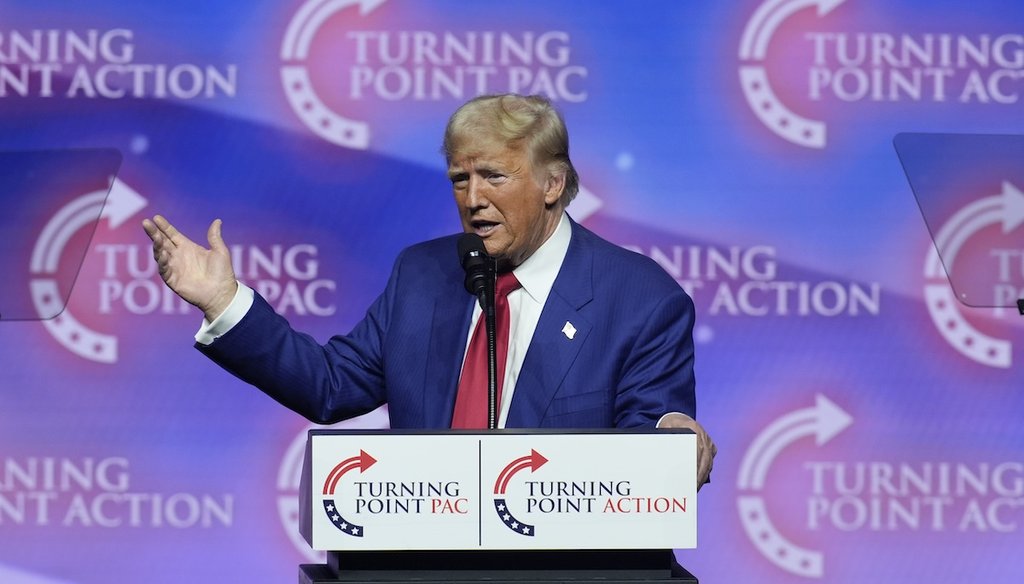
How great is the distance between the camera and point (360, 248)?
15.3 feet

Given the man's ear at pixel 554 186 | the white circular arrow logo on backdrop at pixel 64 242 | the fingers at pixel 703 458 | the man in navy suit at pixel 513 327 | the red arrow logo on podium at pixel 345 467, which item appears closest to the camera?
the red arrow logo on podium at pixel 345 467

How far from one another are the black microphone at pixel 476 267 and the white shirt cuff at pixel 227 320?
15.8 inches

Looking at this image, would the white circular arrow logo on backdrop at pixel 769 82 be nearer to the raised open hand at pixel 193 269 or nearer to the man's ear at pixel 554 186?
the man's ear at pixel 554 186

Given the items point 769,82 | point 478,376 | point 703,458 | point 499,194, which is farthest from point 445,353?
point 769,82

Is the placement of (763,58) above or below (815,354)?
above

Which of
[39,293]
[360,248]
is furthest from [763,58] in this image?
[39,293]

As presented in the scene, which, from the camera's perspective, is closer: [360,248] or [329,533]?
[329,533]

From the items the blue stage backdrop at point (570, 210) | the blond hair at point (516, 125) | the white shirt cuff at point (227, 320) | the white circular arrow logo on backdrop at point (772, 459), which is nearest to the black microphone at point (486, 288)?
the blond hair at point (516, 125)

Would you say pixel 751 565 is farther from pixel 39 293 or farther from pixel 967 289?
pixel 39 293

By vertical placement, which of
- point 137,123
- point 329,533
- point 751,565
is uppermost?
point 137,123

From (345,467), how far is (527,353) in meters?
0.70

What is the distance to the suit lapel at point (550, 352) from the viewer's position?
9.78 ft

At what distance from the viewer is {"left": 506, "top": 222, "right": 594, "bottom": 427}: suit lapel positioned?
2.98 metres

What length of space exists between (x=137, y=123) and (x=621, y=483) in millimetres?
2650
